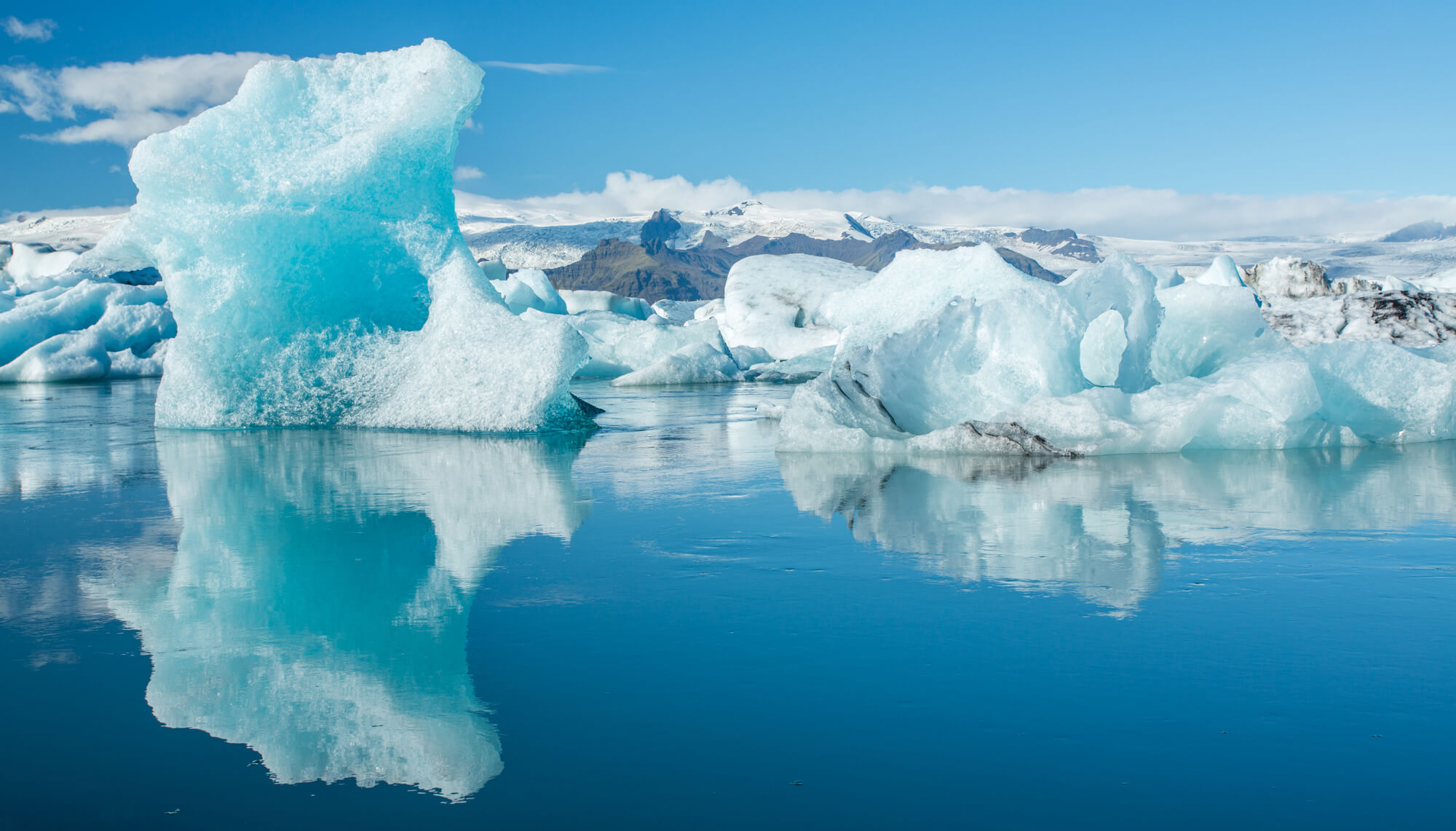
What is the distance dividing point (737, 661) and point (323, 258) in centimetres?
701

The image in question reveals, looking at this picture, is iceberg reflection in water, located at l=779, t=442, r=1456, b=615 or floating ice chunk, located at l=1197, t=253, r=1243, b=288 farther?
floating ice chunk, located at l=1197, t=253, r=1243, b=288

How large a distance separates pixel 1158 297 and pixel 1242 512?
3.92m

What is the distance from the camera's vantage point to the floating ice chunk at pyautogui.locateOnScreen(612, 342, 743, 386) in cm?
1609

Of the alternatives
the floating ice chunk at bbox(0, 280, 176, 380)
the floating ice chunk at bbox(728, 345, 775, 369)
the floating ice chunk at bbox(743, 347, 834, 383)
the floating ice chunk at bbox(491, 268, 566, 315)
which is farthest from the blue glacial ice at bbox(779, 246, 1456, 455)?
the floating ice chunk at bbox(491, 268, 566, 315)

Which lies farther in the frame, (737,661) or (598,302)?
(598,302)

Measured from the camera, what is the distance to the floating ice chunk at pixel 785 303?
852 inches

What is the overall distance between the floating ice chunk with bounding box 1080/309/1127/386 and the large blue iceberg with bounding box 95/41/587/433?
3388 mm

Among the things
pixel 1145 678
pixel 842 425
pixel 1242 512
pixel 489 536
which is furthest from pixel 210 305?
pixel 1145 678

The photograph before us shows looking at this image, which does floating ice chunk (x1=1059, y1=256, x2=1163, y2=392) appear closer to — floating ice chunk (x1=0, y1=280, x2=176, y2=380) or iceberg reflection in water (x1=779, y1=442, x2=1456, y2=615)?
iceberg reflection in water (x1=779, y1=442, x2=1456, y2=615)

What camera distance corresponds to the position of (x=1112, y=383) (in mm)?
6508

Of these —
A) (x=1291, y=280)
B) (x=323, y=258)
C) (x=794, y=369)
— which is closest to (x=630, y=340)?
(x=794, y=369)

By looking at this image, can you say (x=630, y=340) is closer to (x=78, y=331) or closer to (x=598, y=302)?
(x=78, y=331)

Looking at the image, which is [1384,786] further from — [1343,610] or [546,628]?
[546,628]

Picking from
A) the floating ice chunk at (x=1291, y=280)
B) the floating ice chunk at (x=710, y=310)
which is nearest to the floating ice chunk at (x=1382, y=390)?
the floating ice chunk at (x=1291, y=280)
